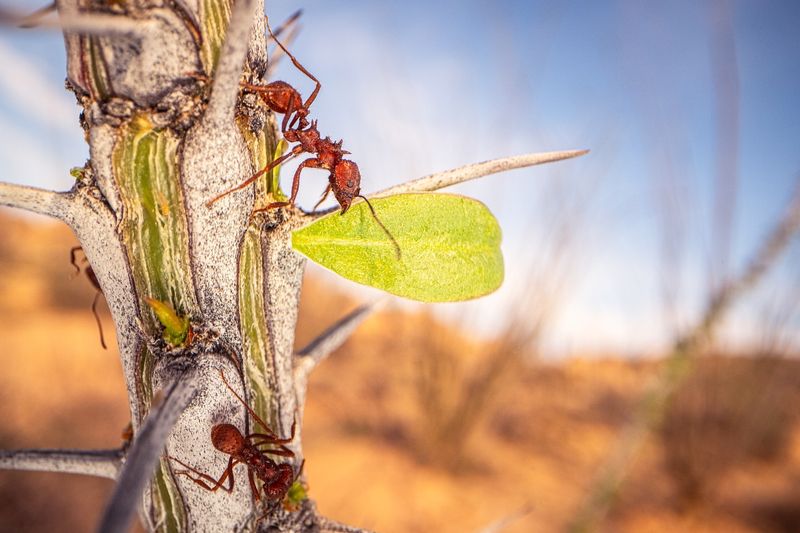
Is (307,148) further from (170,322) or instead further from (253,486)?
(253,486)

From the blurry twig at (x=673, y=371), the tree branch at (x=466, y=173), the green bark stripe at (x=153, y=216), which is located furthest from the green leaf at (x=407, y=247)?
the blurry twig at (x=673, y=371)

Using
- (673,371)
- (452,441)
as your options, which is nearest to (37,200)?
(673,371)

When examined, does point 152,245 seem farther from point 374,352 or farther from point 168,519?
point 374,352

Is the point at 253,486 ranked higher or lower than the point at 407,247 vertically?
lower

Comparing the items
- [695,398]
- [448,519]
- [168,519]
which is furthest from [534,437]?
[168,519]

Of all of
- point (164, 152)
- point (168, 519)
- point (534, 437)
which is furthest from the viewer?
point (534, 437)
